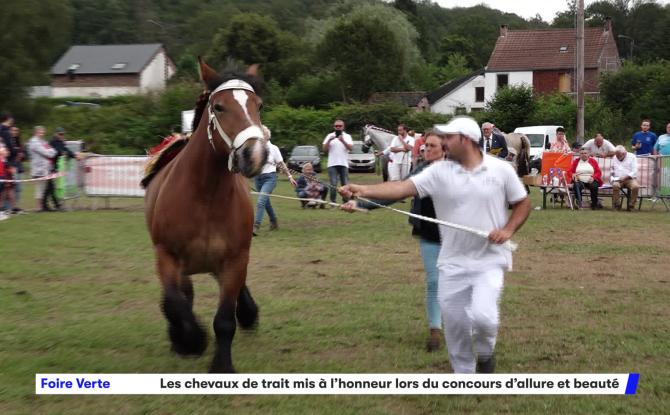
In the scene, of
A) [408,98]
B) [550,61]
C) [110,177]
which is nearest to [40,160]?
[110,177]

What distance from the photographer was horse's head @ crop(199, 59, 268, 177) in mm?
5320

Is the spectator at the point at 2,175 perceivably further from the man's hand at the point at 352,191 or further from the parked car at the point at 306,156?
the parked car at the point at 306,156

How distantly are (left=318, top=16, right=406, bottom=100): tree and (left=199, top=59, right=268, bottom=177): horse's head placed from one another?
199 ft

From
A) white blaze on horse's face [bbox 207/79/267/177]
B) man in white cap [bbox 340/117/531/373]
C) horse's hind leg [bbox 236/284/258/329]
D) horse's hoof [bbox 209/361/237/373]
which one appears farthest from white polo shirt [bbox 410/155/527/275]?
horse's hind leg [bbox 236/284/258/329]

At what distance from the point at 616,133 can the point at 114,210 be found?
102 ft

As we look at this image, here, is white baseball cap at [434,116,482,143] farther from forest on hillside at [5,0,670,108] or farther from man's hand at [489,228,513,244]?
forest on hillside at [5,0,670,108]

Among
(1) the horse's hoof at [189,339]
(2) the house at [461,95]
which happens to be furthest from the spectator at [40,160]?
(2) the house at [461,95]

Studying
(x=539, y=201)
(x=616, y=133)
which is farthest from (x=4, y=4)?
(x=539, y=201)

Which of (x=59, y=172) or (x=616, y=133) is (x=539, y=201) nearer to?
(x=59, y=172)

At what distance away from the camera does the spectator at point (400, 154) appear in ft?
58.9

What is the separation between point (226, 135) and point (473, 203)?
1.77 meters

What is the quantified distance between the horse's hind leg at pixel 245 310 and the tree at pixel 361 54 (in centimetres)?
5963

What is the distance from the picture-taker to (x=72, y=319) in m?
7.75

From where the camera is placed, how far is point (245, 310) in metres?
7.22
